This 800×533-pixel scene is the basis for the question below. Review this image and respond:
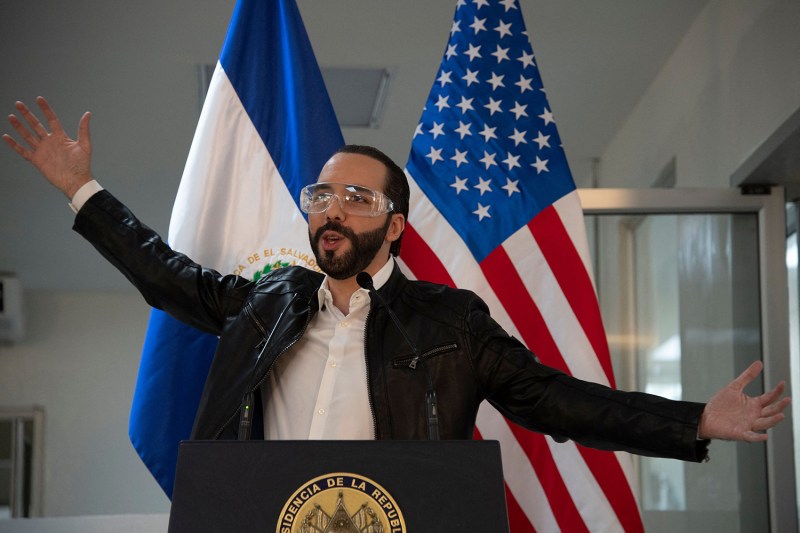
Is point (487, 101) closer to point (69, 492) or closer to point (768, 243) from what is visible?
point (768, 243)

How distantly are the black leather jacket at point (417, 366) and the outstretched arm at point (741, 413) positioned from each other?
0.03m

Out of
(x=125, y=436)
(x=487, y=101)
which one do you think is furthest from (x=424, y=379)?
(x=125, y=436)

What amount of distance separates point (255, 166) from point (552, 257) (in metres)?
0.73

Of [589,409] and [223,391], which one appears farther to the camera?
[223,391]

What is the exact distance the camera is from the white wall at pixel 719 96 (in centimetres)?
305

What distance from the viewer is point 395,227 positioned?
1913mm

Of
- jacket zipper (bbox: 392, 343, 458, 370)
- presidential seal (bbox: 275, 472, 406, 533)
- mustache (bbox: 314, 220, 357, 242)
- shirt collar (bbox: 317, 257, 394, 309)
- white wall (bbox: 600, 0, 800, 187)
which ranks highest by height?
white wall (bbox: 600, 0, 800, 187)

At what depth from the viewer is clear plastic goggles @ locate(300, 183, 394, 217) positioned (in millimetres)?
1785

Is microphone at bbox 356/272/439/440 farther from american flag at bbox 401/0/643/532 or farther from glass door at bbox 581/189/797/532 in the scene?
glass door at bbox 581/189/797/532

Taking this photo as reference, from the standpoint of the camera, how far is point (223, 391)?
1.73 metres

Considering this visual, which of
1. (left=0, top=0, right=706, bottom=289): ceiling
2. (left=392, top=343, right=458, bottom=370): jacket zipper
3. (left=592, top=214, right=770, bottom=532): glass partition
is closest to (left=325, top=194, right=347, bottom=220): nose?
(left=392, top=343, right=458, bottom=370): jacket zipper

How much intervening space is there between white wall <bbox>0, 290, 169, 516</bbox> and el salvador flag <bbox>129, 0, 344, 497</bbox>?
6.68 metres

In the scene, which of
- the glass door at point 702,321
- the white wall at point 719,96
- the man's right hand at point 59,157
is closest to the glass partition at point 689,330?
the glass door at point 702,321

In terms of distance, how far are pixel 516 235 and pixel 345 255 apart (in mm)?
848
